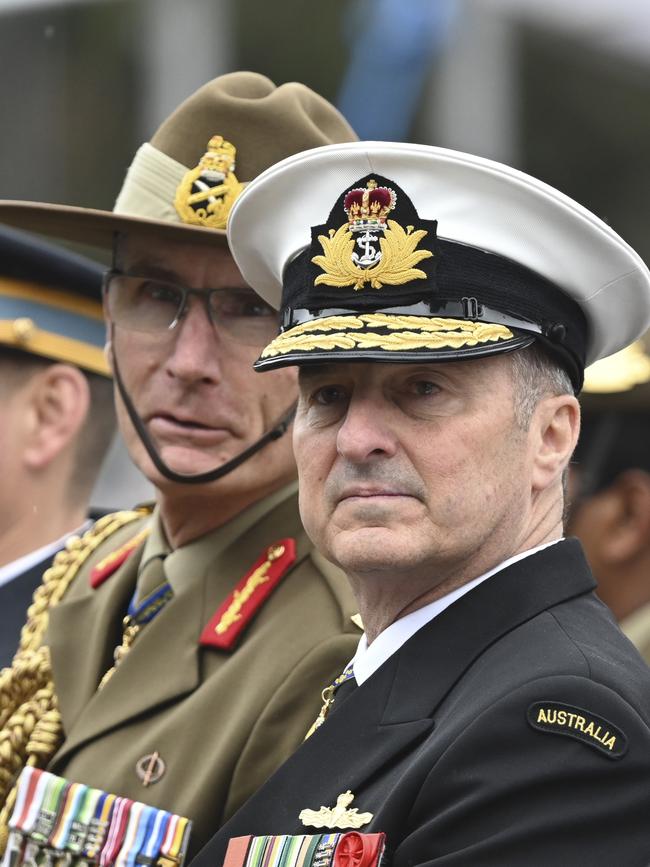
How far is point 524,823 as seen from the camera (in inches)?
91.4

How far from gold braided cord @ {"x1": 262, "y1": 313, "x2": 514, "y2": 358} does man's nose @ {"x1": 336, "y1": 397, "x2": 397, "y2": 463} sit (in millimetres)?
106

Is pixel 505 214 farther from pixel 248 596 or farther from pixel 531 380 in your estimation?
pixel 248 596

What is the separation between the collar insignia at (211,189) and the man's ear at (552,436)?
1.22 meters

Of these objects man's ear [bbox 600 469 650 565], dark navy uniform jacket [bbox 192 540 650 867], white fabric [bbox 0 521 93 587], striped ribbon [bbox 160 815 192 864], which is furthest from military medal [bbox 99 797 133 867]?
man's ear [bbox 600 469 650 565]

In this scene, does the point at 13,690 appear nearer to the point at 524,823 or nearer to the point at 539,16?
the point at 524,823

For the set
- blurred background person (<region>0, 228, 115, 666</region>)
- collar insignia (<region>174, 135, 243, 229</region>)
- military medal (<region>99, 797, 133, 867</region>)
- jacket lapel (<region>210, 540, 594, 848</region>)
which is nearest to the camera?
jacket lapel (<region>210, 540, 594, 848</region>)

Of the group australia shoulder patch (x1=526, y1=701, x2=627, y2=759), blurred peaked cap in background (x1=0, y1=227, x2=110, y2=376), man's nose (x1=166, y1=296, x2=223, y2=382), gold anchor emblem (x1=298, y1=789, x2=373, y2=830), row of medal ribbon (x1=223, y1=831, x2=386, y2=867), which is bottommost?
row of medal ribbon (x1=223, y1=831, x2=386, y2=867)

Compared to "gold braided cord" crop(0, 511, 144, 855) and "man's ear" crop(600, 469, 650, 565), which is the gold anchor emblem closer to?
"gold braided cord" crop(0, 511, 144, 855)

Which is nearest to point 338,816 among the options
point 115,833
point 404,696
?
point 404,696

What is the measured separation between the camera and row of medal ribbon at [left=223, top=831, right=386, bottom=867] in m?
2.45

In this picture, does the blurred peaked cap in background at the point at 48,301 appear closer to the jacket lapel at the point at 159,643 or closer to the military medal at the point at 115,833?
the jacket lapel at the point at 159,643

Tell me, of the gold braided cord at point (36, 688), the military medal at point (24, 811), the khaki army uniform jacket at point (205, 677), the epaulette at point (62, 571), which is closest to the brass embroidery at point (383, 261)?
the khaki army uniform jacket at point (205, 677)

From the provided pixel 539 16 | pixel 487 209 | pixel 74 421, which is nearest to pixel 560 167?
pixel 539 16

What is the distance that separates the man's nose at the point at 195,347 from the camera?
3.73 m
